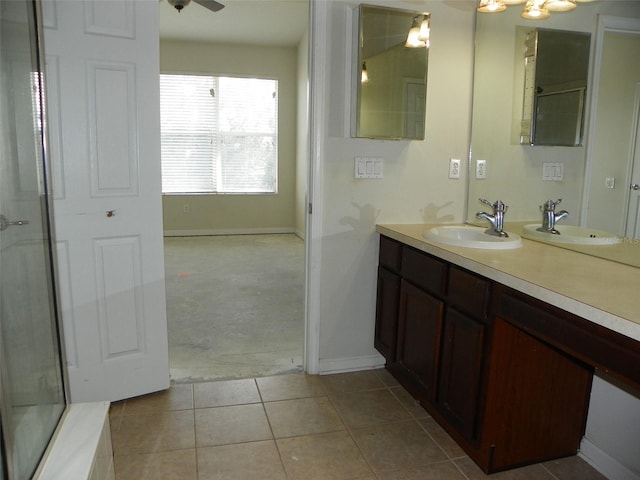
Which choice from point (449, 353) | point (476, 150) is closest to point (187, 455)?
point (449, 353)

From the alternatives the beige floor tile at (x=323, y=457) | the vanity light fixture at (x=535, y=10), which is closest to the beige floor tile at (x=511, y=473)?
the beige floor tile at (x=323, y=457)

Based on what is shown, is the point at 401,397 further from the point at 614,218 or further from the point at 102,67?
the point at 102,67

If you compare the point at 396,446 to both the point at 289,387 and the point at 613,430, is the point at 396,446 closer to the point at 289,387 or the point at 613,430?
the point at 289,387

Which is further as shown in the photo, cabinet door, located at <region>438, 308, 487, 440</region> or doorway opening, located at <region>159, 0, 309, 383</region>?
doorway opening, located at <region>159, 0, 309, 383</region>

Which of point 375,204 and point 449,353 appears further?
point 375,204

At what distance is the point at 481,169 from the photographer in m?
2.68

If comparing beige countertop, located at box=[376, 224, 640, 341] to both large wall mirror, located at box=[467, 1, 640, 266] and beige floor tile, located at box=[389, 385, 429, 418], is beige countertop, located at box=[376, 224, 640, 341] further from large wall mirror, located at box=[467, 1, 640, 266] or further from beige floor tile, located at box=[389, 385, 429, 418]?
beige floor tile, located at box=[389, 385, 429, 418]

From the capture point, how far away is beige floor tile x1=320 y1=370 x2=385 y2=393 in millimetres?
2570

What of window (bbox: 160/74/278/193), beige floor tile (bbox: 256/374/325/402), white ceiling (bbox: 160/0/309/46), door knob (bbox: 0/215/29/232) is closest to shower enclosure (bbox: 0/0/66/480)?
door knob (bbox: 0/215/29/232)

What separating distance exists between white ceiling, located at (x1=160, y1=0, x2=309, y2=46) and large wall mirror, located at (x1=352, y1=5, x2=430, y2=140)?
2.82m

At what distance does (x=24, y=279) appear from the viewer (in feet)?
5.05

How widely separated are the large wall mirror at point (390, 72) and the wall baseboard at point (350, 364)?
48.8 inches

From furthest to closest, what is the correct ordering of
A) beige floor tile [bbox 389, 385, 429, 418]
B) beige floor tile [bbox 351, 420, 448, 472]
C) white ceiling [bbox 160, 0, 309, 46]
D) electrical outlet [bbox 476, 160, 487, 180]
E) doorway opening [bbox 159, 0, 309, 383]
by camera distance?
white ceiling [bbox 160, 0, 309, 46], doorway opening [bbox 159, 0, 309, 383], electrical outlet [bbox 476, 160, 487, 180], beige floor tile [bbox 389, 385, 429, 418], beige floor tile [bbox 351, 420, 448, 472]

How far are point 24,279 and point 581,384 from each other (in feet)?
6.82
